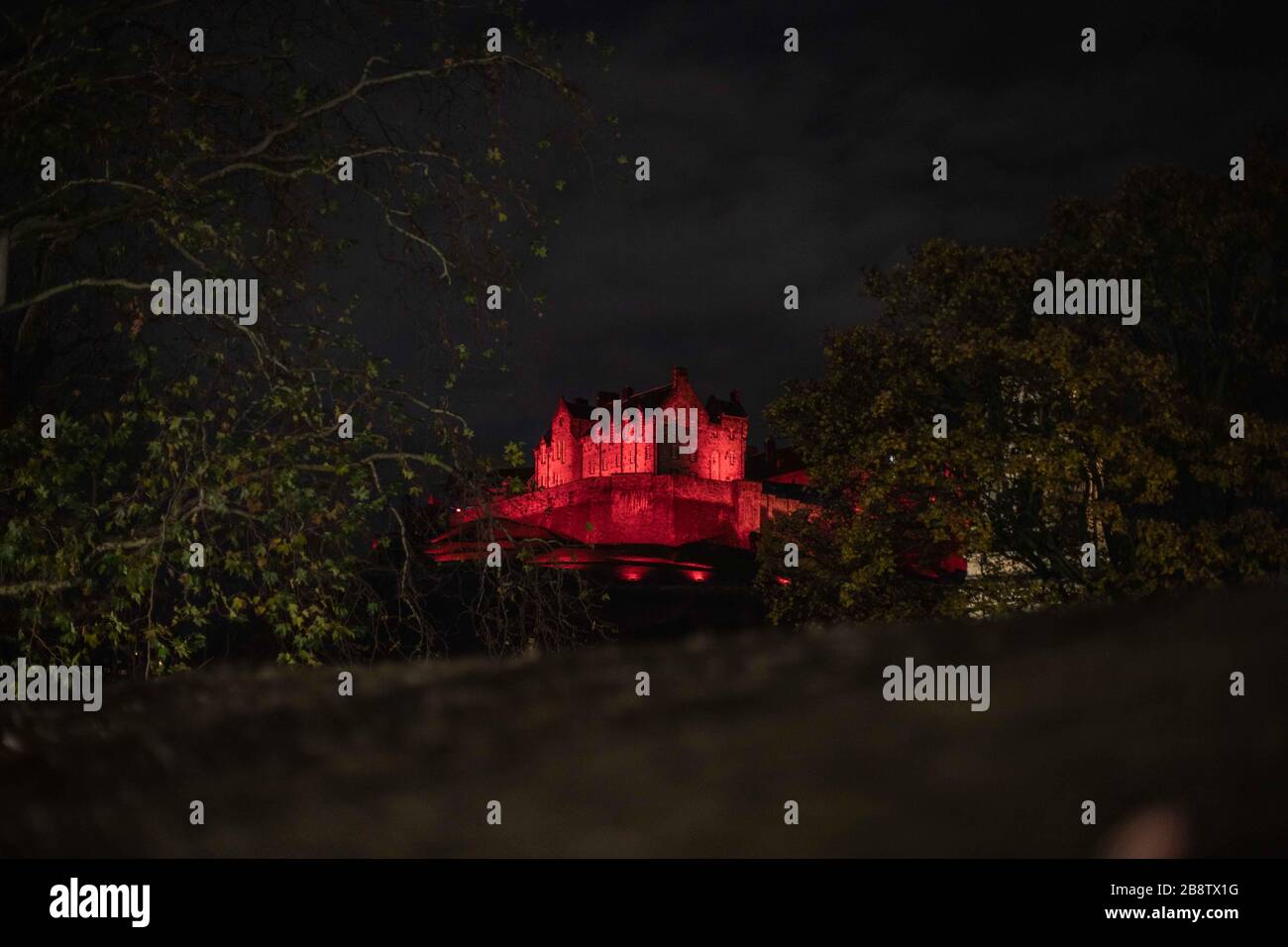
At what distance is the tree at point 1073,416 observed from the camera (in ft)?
73.0

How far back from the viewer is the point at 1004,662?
177 cm

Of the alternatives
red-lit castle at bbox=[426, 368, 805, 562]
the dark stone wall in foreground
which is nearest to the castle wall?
red-lit castle at bbox=[426, 368, 805, 562]

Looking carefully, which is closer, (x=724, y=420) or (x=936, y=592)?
(x=936, y=592)

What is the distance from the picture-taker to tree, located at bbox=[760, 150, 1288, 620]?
73.0ft

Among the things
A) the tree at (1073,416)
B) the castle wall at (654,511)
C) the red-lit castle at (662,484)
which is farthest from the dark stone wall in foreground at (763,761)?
the castle wall at (654,511)

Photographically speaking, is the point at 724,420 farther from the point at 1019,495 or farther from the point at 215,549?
the point at 215,549

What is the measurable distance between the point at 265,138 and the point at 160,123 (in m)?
1.06

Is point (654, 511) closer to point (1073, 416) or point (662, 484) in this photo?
point (662, 484)

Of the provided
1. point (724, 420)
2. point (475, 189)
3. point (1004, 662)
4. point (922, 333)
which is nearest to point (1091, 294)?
point (922, 333)

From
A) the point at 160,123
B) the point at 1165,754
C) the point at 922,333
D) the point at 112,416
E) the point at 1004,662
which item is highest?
the point at 922,333

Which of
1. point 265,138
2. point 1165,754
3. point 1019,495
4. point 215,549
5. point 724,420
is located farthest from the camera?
point 724,420

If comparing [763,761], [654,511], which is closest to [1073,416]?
[763,761]

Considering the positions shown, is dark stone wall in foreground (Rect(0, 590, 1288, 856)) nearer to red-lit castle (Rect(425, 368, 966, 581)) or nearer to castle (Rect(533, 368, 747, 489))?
red-lit castle (Rect(425, 368, 966, 581))

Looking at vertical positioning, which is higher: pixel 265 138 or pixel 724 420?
pixel 724 420
